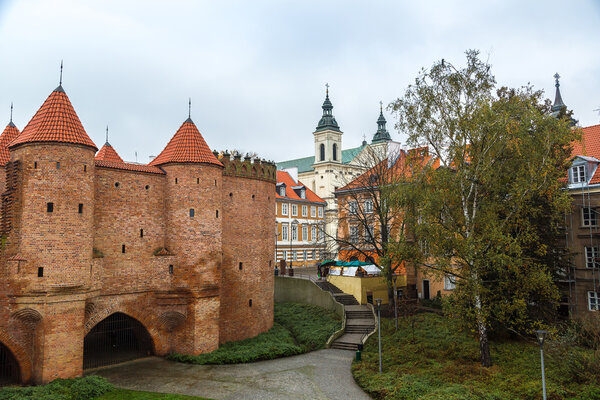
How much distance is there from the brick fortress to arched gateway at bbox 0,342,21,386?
8 centimetres

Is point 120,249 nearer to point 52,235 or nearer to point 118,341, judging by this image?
point 52,235

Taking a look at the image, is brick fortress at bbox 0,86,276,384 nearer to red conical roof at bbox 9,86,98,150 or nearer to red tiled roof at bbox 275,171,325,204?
red conical roof at bbox 9,86,98,150

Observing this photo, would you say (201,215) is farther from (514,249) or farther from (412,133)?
(514,249)

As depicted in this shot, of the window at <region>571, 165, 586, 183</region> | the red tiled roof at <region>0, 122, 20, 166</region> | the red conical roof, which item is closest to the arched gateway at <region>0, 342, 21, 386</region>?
the red tiled roof at <region>0, 122, 20, 166</region>

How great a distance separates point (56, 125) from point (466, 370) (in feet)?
66.4

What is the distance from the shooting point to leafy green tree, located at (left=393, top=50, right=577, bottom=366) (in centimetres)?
1791

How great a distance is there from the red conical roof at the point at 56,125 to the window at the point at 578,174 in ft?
86.9

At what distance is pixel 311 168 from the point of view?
78250 millimetres

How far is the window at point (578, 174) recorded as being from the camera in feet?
86.6

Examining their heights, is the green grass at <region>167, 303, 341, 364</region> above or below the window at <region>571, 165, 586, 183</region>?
below

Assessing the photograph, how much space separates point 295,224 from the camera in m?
53.1

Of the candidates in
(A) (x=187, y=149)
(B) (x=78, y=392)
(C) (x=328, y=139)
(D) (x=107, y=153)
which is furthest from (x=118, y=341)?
(C) (x=328, y=139)

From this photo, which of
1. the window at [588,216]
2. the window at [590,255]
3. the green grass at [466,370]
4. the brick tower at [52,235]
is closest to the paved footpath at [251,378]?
the green grass at [466,370]

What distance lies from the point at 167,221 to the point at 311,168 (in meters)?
55.8
